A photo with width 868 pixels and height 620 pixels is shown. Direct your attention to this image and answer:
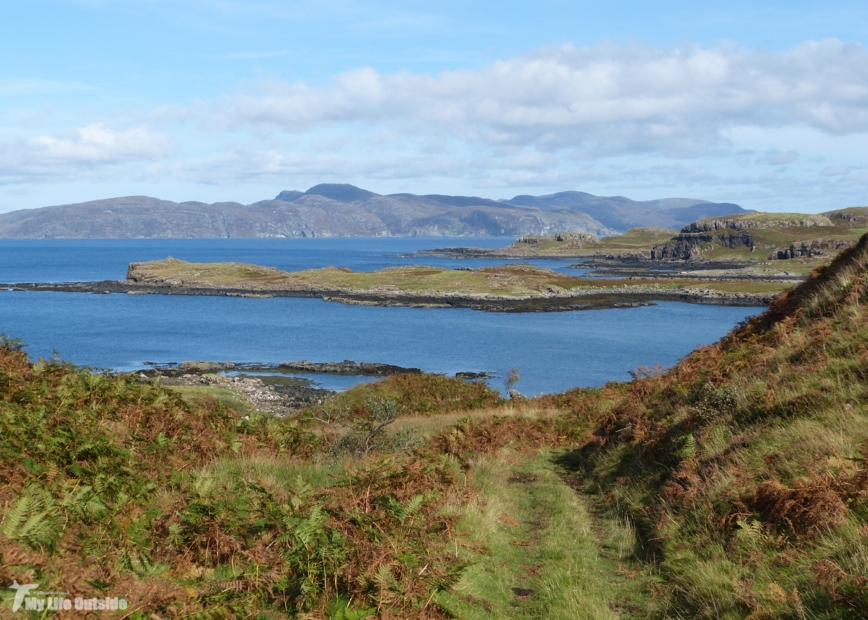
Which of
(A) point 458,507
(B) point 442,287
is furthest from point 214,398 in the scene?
(B) point 442,287

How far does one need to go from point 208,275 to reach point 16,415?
489ft

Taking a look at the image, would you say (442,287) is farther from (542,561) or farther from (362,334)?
(542,561)

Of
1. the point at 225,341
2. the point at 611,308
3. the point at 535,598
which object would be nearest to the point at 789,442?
the point at 535,598

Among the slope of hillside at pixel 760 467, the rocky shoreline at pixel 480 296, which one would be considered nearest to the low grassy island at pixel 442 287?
the rocky shoreline at pixel 480 296

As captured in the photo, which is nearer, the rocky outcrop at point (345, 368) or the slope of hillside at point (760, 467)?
the slope of hillside at point (760, 467)

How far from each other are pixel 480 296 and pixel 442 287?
12.3 m

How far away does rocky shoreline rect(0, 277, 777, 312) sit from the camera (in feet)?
376

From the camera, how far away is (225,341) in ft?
258

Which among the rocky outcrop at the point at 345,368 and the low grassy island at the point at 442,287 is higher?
the low grassy island at the point at 442,287

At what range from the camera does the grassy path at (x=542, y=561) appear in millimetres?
7672

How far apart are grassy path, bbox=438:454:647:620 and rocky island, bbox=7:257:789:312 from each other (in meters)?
97.4

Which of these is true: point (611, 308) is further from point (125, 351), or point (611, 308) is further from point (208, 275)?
point (208, 275)

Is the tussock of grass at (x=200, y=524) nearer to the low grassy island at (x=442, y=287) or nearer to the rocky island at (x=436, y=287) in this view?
the rocky island at (x=436, y=287)

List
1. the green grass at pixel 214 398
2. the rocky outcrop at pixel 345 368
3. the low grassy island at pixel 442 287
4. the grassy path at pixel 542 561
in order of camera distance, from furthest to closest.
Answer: the low grassy island at pixel 442 287 → the rocky outcrop at pixel 345 368 → the green grass at pixel 214 398 → the grassy path at pixel 542 561
